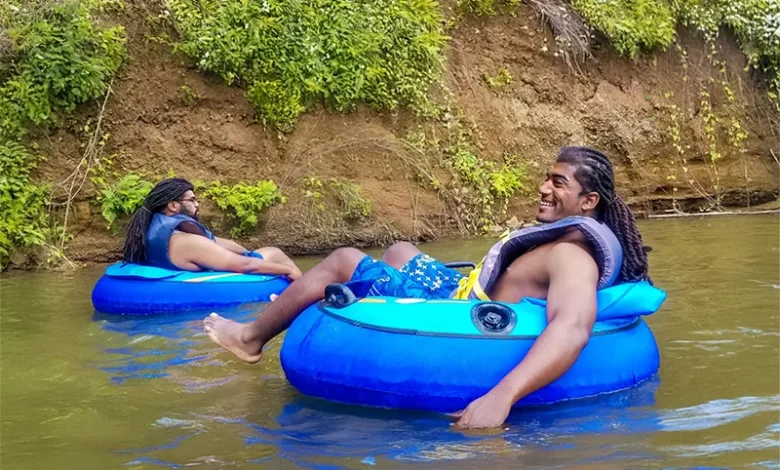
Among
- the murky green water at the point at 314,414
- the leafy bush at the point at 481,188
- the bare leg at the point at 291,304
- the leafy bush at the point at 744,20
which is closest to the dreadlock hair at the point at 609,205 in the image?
the murky green water at the point at 314,414

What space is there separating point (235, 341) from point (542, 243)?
1.59m

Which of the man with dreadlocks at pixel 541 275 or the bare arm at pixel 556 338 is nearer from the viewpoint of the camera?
the bare arm at pixel 556 338

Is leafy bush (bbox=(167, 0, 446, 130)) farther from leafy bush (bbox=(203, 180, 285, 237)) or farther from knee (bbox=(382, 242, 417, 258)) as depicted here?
knee (bbox=(382, 242, 417, 258))

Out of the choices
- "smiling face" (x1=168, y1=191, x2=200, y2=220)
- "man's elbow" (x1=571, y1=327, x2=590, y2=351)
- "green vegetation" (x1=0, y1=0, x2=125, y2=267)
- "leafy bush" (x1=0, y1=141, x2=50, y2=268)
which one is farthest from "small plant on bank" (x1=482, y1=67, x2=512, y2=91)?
"man's elbow" (x1=571, y1=327, x2=590, y2=351)

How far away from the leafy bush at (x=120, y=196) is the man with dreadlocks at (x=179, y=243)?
8.59 ft

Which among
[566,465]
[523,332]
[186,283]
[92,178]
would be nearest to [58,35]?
[92,178]

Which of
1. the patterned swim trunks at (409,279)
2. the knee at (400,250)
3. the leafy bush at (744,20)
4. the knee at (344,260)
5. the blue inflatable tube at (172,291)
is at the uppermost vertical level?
the leafy bush at (744,20)

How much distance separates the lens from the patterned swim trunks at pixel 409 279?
4.60m

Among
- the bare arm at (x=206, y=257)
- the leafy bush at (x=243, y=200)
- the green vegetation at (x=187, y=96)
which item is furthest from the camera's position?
the green vegetation at (x=187, y=96)

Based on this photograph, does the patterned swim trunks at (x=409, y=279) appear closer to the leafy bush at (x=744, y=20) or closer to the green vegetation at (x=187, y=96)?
the green vegetation at (x=187, y=96)

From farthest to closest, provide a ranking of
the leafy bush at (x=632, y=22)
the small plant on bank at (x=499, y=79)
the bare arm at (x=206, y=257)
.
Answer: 1. the leafy bush at (x=632, y=22)
2. the small plant on bank at (x=499, y=79)
3. the bare arm at (x=206, y=257)

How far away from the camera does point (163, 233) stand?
7160 mm

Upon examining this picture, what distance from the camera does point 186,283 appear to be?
22.7ft

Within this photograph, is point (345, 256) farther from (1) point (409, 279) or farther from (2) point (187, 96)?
(2) point (187, 96)
